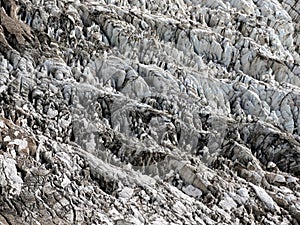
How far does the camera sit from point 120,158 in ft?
68.1

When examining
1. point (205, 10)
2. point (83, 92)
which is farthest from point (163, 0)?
point (83, 92)

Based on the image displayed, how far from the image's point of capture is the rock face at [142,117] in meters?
17.9

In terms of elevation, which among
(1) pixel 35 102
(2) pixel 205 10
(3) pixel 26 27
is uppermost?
(2) pixel 205 10

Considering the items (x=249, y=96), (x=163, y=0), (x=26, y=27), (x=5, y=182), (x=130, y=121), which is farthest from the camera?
(x=163, y=0)

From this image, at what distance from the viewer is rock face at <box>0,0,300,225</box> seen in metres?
17.9

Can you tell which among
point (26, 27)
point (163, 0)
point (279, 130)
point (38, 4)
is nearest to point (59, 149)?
point (26, 27)

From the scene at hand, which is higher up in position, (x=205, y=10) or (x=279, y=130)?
(x=205, y=10)

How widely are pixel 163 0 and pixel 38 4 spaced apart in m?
9.43

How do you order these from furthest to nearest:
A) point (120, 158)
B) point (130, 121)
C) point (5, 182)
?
point (130, 121)
point (120, 158)
point (5, 182)

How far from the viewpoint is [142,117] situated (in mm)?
22500

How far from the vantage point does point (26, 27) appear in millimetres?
24594

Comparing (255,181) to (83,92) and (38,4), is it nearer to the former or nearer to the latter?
(83,92)

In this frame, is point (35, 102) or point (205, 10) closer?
point (35, 102)

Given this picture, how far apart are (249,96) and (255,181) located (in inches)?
260
